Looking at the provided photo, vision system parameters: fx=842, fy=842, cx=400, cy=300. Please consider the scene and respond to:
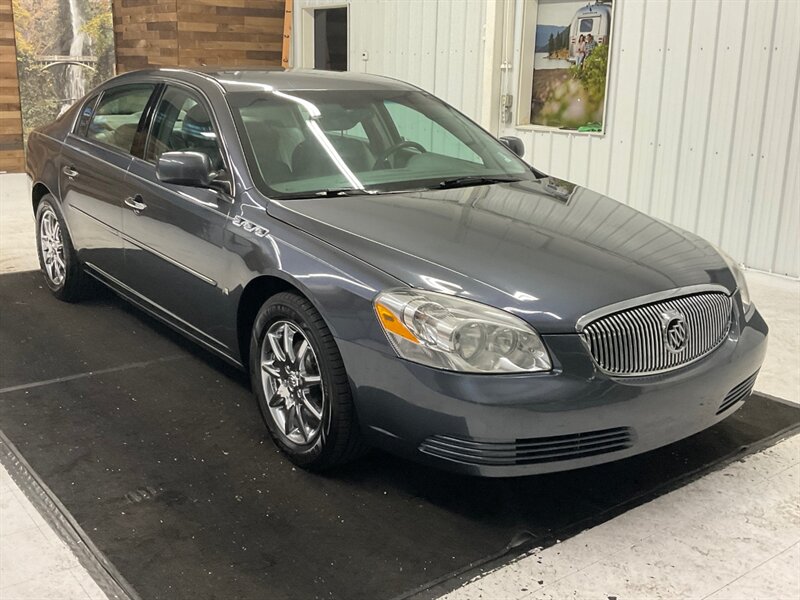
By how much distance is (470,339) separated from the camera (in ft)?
8.20

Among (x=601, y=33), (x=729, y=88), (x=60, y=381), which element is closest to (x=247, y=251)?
(x=60, y=381)

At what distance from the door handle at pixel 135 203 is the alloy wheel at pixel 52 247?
1058 mm

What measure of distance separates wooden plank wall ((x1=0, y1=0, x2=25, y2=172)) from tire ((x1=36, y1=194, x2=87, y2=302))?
559cm

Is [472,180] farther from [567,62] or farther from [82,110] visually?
[567,62]

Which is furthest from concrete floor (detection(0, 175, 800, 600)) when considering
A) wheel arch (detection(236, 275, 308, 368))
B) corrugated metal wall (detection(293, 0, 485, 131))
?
corrugated metal wall (detection(293, 0, 485, 131))

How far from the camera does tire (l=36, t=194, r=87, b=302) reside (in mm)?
4738

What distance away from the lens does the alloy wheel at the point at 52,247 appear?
191 inches

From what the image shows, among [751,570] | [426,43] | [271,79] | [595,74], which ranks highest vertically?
[426,43]

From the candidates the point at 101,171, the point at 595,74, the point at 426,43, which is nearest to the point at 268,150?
the point at 101,171

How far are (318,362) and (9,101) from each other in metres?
8.67

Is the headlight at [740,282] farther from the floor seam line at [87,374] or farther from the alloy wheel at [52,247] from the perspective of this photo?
the alloy wheel at [52,247]

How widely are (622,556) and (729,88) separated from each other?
4451 mm

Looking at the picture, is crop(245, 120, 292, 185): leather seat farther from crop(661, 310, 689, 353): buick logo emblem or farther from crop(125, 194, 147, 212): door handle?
crop(661, 310, 689, 353): buick logo emblem

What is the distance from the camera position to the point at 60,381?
12.6 feet
